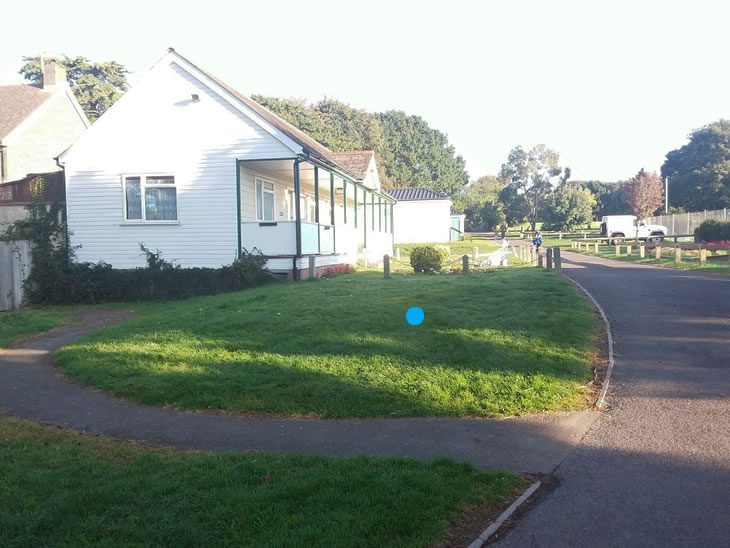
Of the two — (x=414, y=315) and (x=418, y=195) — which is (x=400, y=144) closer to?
(x=418, y=195)

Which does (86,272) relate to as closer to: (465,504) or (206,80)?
(206,80)

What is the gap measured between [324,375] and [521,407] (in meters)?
2.33

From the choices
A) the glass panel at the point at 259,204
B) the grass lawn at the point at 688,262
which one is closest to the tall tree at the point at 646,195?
the grass lawn at the point at 688,262

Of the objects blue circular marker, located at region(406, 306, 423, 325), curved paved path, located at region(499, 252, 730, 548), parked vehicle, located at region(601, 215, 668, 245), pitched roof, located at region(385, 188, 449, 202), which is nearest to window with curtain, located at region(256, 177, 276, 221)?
blue circular marker, located at region(406, 306, 423, 325)

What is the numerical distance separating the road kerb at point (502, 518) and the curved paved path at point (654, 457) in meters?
0.10

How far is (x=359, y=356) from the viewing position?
7871 mm

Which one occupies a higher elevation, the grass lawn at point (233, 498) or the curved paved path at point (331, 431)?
the grass lawn at point (233, 498)

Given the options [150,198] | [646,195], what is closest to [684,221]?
[646,195]

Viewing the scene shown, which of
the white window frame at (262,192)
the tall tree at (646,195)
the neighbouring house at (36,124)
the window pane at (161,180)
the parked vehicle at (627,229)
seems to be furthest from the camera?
the tall tree at (646,195)

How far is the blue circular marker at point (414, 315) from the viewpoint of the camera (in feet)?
30.1

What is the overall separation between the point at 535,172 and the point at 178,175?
6561 cm

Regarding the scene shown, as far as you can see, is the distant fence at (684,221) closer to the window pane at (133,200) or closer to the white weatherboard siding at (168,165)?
the white weatherboard siding at (168,165)

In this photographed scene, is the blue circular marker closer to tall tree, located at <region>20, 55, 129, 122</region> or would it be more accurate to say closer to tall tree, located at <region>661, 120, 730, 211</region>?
tall tree, located at <region>20, 55, 129, 122</region>

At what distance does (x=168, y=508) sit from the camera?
4113 millimetres
